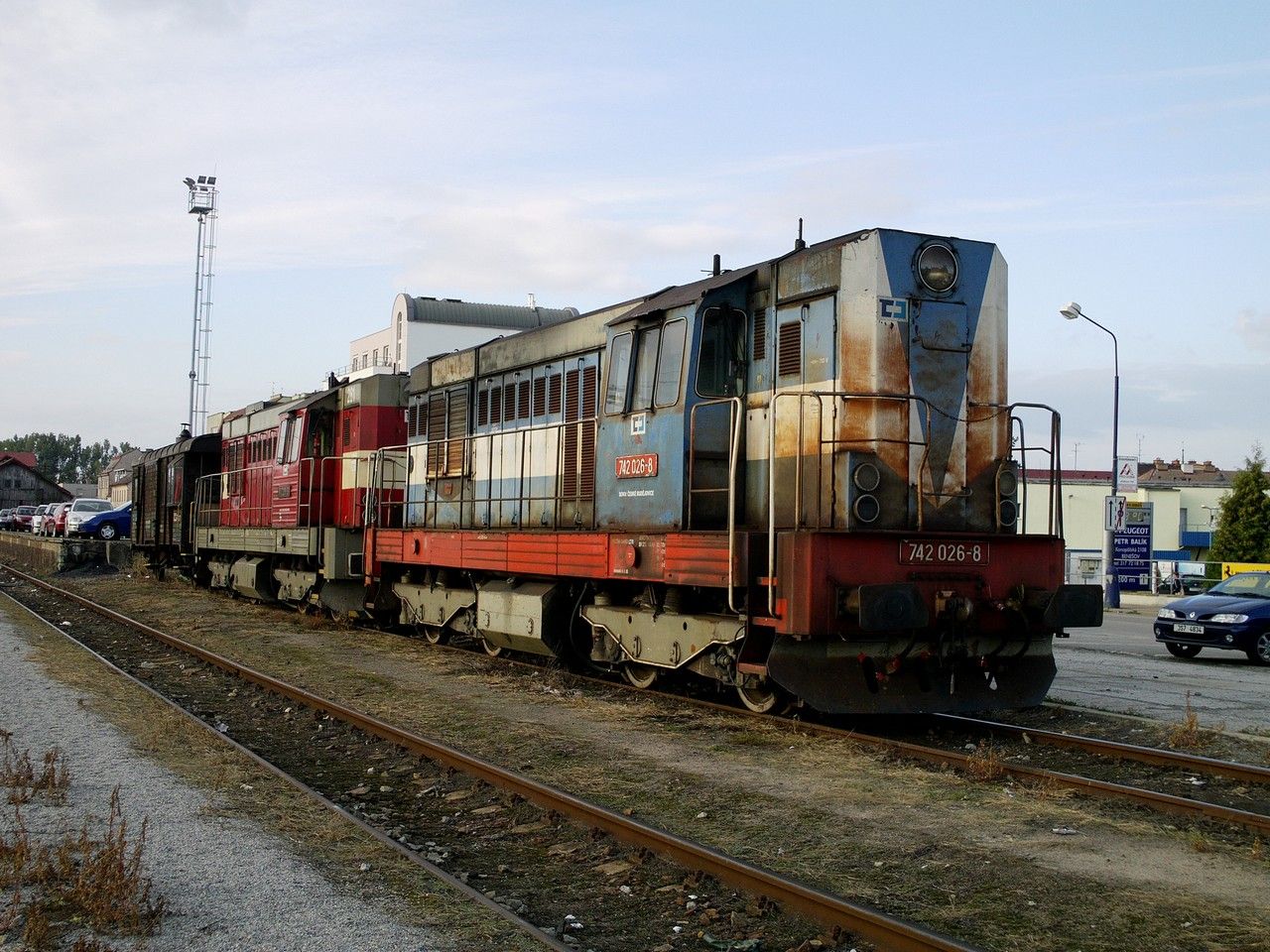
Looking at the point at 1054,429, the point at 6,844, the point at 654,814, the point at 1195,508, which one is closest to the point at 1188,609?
the point at 1054,429

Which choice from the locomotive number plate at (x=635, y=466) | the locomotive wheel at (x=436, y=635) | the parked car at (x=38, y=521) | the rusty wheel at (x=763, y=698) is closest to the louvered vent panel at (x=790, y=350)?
the locomotive number plate at (x=635, y=466)

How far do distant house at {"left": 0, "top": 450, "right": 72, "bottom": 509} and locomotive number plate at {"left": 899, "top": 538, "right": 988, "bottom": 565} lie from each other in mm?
115981

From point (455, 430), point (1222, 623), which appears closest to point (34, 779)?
point (455, 430)

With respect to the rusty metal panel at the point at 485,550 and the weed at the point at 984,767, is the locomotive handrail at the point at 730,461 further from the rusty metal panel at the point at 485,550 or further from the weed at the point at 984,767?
the rusty metal panel at the point at 485,550

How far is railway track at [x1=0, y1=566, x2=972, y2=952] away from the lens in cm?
482

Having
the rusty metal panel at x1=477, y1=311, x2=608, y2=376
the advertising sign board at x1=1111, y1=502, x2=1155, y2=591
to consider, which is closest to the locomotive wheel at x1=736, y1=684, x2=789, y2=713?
the rusty metal panel at x1=477, y1=311, x2=608, y2=376

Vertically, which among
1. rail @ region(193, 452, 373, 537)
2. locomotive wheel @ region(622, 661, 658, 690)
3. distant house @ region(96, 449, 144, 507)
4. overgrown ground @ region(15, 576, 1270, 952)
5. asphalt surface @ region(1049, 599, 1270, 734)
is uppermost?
distant house @ region(96, 449, 144, 507)

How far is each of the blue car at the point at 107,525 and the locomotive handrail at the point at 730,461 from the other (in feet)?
122

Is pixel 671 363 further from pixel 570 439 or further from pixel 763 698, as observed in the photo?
pixel 763 698

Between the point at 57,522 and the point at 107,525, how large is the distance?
5.06 m

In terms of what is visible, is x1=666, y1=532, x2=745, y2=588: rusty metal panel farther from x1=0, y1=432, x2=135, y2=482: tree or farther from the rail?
x1=0, y1=432, x2=135, y2=482: tree

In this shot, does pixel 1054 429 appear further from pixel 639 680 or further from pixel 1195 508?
pixel 1195 508

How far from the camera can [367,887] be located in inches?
208

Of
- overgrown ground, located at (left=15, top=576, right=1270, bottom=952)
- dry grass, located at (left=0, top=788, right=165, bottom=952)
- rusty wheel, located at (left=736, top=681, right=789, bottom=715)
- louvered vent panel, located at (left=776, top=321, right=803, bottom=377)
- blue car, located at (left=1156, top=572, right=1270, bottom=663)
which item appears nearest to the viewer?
dry grass, located at (left=0, top=788, right=165, bottom=952)
